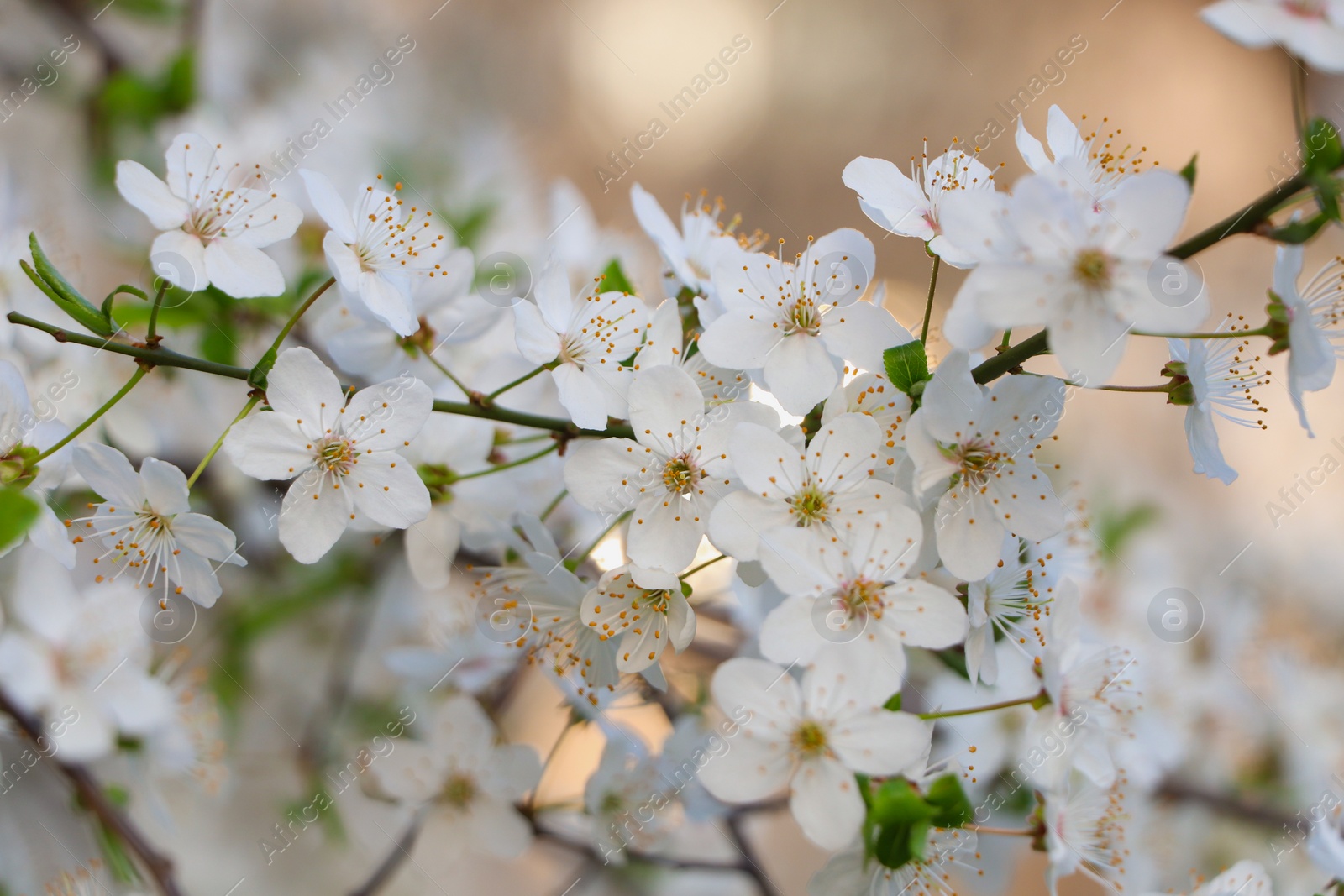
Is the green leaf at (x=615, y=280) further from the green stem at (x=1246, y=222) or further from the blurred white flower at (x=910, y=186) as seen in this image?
the green stem at (x=1246, y=222)

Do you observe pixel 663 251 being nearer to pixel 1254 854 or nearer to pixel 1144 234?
pixel 1144 234

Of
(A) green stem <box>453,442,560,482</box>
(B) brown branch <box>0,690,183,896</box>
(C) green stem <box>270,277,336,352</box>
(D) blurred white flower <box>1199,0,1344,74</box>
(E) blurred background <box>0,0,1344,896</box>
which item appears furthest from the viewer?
(E) blurred background <box>0,0,1344,896</box>

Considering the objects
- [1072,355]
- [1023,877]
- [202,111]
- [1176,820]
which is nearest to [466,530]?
[1072,355]

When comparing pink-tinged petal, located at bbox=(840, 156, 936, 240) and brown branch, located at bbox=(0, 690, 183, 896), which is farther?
brown branch, located at bbox=(0, 690, 183, 896)

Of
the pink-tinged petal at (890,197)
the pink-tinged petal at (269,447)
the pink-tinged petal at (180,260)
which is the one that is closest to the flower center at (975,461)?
the pink-tinged petal at (890,197)

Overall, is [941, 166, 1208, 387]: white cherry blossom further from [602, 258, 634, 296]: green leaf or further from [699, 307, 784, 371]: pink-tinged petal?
[602, 258, 634, 296]: green leaf

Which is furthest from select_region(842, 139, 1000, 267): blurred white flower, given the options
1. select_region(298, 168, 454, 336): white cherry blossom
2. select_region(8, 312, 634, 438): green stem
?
select_region(298, 168, 454, 336): white cherry blossom
